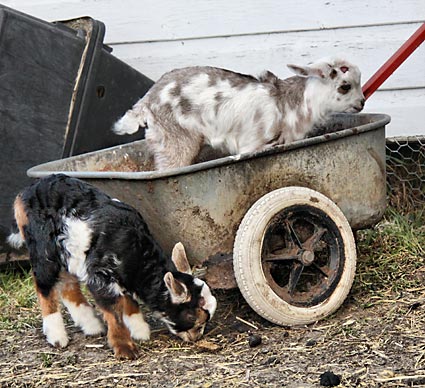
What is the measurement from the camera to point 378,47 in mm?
6141

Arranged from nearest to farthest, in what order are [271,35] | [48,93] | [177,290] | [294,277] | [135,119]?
[177,290] < [294,277] < [135,119] < [48,93] < [271,35]

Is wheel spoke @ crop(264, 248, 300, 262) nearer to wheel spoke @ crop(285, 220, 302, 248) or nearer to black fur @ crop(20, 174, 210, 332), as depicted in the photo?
wheel spoke @ crop(285, 220, 302, 248)

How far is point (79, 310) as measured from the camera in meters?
4.73

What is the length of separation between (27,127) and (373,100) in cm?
234

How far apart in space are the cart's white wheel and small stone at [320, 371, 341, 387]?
601mm

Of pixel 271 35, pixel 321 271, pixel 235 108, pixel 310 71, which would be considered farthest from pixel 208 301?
pixel 271 35

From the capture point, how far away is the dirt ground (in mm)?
3986

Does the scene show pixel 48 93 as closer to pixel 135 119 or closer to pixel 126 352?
pixel 135 119

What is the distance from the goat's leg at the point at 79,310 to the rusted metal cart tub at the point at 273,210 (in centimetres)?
53

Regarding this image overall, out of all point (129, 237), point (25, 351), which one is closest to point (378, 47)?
point (129, 237)

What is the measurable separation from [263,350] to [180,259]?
589 millimetres

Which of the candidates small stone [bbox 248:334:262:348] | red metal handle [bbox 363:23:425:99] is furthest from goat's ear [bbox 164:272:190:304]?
red metal handle [bbox 363:23:425:99]

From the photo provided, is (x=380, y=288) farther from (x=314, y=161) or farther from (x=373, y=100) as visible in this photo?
(x=373, y=100)

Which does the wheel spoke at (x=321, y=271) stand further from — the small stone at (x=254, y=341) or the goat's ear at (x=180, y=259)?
the goat's ear at (x=180, y=259)
